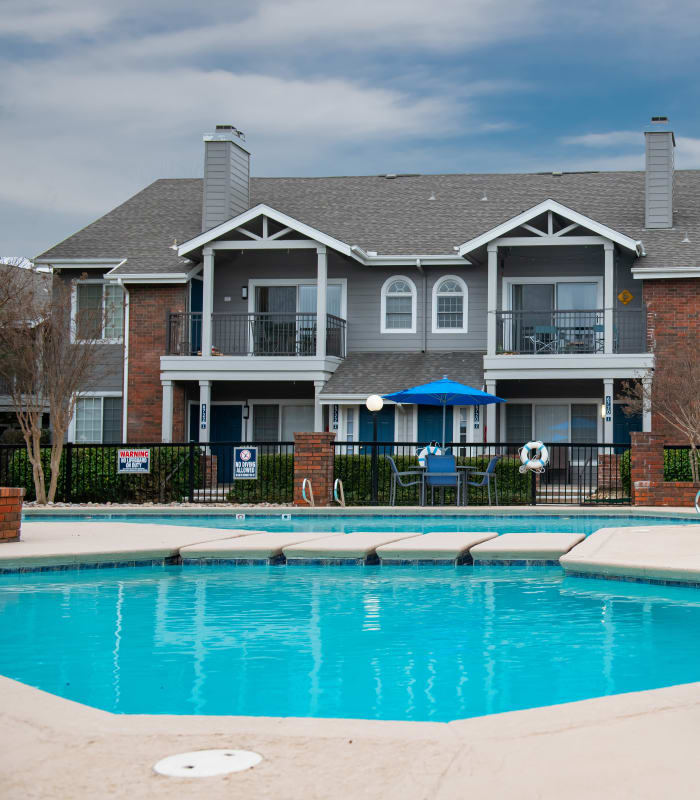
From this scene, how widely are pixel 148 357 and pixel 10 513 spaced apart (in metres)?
15.8

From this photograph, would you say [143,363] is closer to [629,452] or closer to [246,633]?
[629,452]

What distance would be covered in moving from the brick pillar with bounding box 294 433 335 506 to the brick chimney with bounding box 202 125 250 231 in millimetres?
10386

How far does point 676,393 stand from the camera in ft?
69.7

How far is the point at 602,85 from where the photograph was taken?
90.1ft

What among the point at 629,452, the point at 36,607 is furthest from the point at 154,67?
the point at 36,607

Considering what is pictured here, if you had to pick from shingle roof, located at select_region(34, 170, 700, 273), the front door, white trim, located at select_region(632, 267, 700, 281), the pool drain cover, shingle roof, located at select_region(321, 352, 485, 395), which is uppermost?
shingle roof, located at select_region(34, 170, 700, 273)

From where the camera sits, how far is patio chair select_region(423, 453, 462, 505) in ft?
66.0

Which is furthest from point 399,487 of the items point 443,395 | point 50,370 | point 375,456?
point 50,370

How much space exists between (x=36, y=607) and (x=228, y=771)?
561cm

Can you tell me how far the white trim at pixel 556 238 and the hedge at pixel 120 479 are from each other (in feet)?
29.8

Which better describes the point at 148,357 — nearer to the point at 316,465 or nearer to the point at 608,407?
the point at 316,465

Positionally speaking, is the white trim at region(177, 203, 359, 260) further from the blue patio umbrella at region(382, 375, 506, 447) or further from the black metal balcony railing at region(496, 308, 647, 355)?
the blue patio umbrella at region(382, 375, 506, 447)

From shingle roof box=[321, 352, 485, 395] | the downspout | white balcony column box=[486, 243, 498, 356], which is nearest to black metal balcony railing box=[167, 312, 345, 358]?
shingle roof box=[321, 352, 485, 395]

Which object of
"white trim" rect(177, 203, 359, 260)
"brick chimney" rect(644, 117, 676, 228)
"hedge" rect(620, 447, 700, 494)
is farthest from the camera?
"brick chimney" rect(644, 117, 676, 228)
